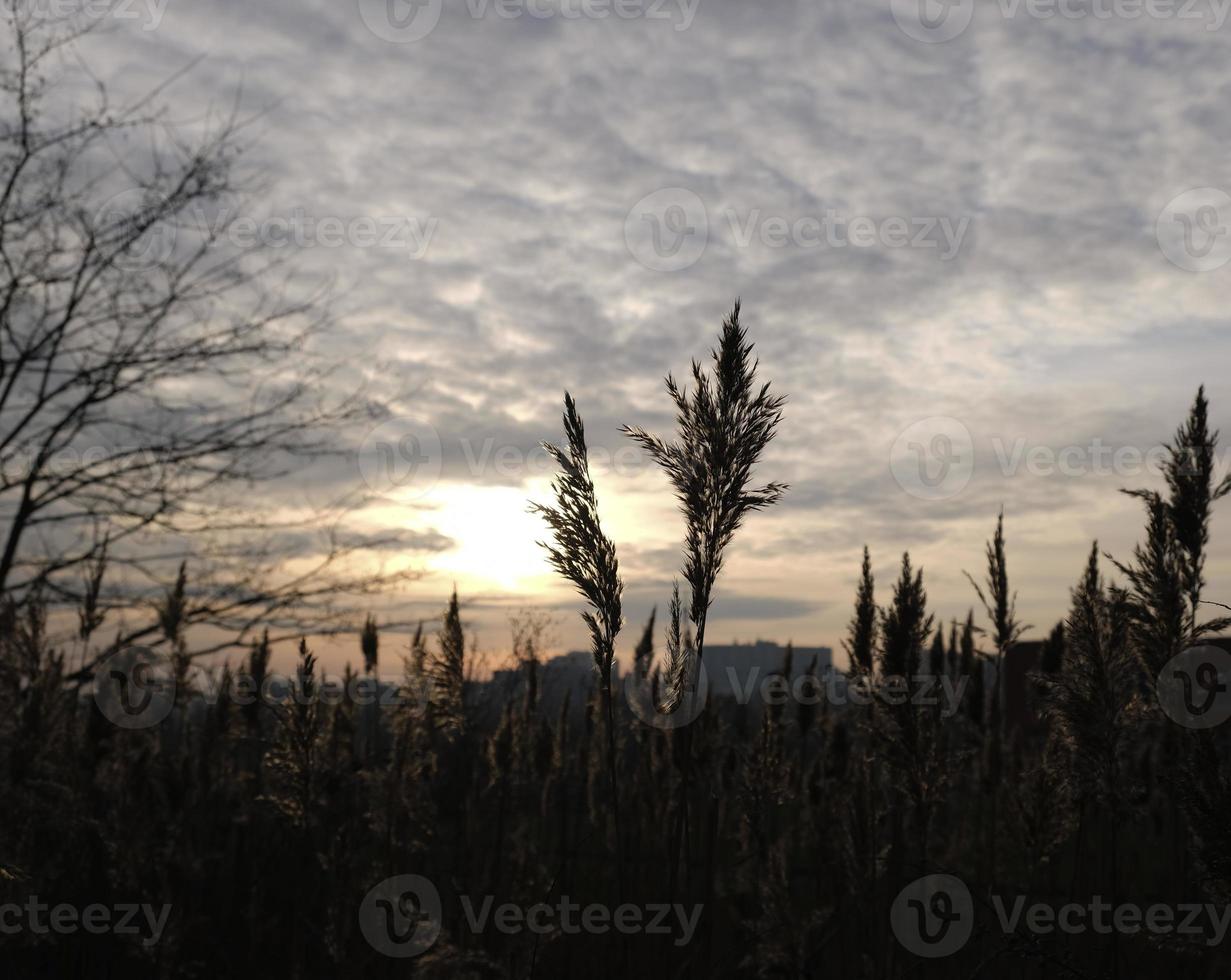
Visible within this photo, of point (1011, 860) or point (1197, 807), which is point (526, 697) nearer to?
point (1011, 860)

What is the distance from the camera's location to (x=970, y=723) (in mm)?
9164

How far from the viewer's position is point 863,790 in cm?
476

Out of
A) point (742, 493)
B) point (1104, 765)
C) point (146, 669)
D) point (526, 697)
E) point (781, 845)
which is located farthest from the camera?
point (526, 697)

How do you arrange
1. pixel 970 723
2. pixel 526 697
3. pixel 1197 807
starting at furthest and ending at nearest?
pixel 970 723 < pixel 526 697 < pixel 1197 807

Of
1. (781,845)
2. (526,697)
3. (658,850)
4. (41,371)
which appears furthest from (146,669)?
(41,371)

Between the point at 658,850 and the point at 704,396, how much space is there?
5.16m

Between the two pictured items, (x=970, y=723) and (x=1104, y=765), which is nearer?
(x=1104, y=765)

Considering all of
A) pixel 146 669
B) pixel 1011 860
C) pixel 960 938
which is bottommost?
pixel 1011 860

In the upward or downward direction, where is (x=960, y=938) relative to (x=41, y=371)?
downward

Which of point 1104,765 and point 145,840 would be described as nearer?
point 1104,765

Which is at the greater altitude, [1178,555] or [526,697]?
[1178,555]

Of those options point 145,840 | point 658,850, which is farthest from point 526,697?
point 145,840

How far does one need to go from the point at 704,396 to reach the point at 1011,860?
693cm

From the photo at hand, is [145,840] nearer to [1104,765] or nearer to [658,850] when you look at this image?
[658,850]
